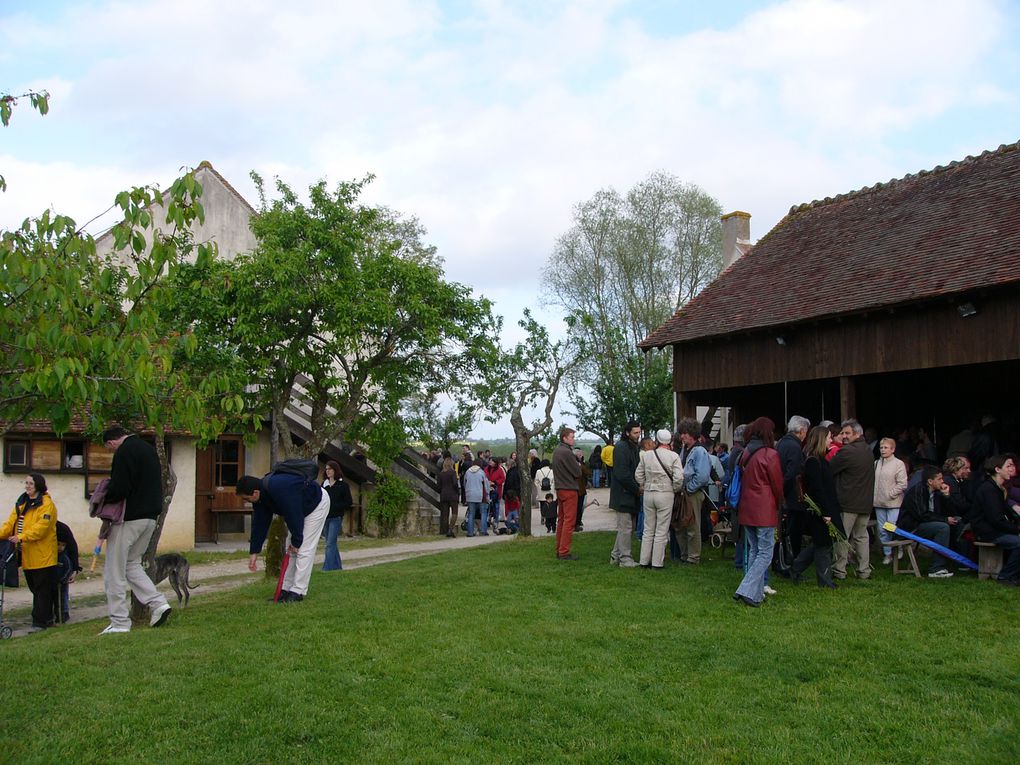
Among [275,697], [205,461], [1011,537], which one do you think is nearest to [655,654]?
[275,697]

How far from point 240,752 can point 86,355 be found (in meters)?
2.84

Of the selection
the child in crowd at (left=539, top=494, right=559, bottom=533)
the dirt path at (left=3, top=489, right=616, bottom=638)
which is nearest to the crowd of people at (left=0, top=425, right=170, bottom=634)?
the dirt path at (left=3, top=489, right=616, bottom=638)

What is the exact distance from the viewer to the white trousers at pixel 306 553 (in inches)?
397

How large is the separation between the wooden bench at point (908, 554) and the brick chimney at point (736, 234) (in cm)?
1480

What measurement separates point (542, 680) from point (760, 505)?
356cm

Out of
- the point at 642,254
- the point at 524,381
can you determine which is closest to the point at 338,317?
the point at 524,381

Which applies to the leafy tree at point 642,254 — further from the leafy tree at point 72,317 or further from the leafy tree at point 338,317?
the leafy tree at point 72,317

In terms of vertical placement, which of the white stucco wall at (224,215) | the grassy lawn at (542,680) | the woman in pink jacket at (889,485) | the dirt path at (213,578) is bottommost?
the dirt path at (213,578)

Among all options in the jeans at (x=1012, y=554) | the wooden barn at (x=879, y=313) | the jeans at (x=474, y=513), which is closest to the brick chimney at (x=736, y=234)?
the wooden barn at (x=879, y=313)

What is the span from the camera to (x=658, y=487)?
11945mm

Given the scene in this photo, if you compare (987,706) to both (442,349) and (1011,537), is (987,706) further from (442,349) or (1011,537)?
(442,349)

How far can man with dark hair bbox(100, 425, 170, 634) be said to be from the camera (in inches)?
345

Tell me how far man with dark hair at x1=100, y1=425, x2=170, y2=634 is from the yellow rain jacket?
2.23 meters

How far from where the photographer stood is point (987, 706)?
6246 millimetres
